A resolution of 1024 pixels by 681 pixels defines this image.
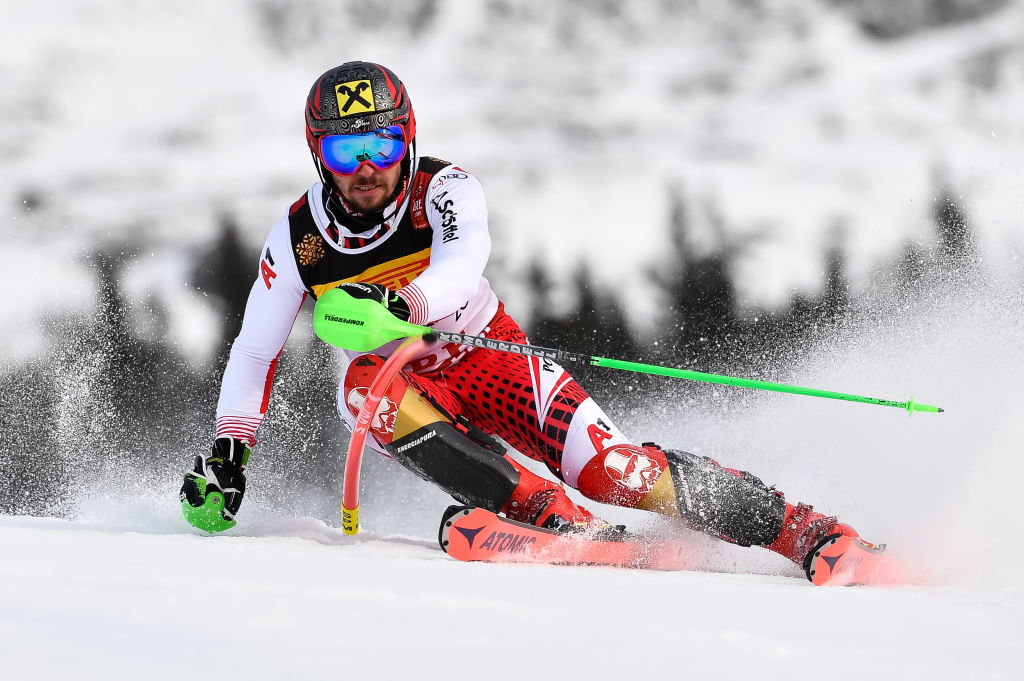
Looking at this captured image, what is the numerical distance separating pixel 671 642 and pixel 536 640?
0.23 metres

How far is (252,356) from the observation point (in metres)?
3.34

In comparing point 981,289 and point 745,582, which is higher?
point 981,289

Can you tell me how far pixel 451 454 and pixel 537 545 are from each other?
40 centimetres

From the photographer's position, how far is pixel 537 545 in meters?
2.74

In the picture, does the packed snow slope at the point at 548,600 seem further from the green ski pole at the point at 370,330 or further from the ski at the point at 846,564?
the green ski pole at the point at 370,330

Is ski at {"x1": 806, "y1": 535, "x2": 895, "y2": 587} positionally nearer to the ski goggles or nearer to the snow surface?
the snow surface

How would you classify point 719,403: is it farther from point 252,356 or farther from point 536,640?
point 536,640

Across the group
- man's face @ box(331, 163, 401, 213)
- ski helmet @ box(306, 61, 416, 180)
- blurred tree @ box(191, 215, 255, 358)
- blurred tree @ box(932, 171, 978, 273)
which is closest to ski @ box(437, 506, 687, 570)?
man's face @ box(331, 163, 401, 213)

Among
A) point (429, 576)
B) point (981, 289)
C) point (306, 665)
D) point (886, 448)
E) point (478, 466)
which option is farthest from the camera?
point (981, 289)

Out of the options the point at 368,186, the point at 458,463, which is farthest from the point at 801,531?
the point at 368,186

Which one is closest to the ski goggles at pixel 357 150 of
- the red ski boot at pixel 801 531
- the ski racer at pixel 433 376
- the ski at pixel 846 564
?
the ski racer at pixel 433 376

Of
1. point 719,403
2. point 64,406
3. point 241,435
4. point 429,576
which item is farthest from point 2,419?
point 429,576

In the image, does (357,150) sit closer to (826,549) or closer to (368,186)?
(368,186)

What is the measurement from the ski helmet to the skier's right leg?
77 centimetres
